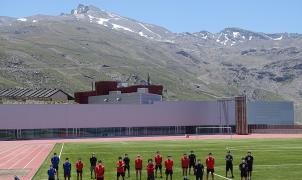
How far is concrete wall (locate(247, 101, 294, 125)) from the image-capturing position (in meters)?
124

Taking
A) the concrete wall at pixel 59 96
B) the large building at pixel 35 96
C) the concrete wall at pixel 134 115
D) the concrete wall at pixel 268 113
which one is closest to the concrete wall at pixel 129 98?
the concrete wall at pixel 134 115

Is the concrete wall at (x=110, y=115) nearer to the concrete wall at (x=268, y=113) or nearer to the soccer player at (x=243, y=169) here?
the concrete wall at (x=268, y=113)

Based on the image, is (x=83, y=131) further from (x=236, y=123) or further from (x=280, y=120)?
(x=280, y=120)

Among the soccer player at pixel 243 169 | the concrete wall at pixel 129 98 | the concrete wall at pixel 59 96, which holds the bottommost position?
the soccer player at pixel 243 169

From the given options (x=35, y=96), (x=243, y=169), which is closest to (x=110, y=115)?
(x=35, y=96)

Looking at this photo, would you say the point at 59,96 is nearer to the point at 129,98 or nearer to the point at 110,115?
the point at 129,98

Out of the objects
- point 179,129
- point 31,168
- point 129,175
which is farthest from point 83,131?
point 129,175

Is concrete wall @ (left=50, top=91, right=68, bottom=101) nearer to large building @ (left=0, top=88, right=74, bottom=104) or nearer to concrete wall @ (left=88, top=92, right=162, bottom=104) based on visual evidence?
large building @ (left=0, top=88, right=74, bottom=104)

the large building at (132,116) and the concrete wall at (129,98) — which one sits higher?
the concrete wall at (129,98)

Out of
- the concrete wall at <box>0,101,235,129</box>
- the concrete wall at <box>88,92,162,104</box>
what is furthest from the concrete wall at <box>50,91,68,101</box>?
the concrete wall at <box>0,101,235,129</box>

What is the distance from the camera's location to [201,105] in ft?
400

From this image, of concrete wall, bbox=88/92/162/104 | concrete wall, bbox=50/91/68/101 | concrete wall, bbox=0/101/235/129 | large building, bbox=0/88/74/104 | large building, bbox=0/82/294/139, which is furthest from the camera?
concrete wall, bbox=50/91/68/101

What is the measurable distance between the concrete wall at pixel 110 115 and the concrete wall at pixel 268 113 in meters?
4.92

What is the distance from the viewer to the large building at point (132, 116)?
10475 centimetres
